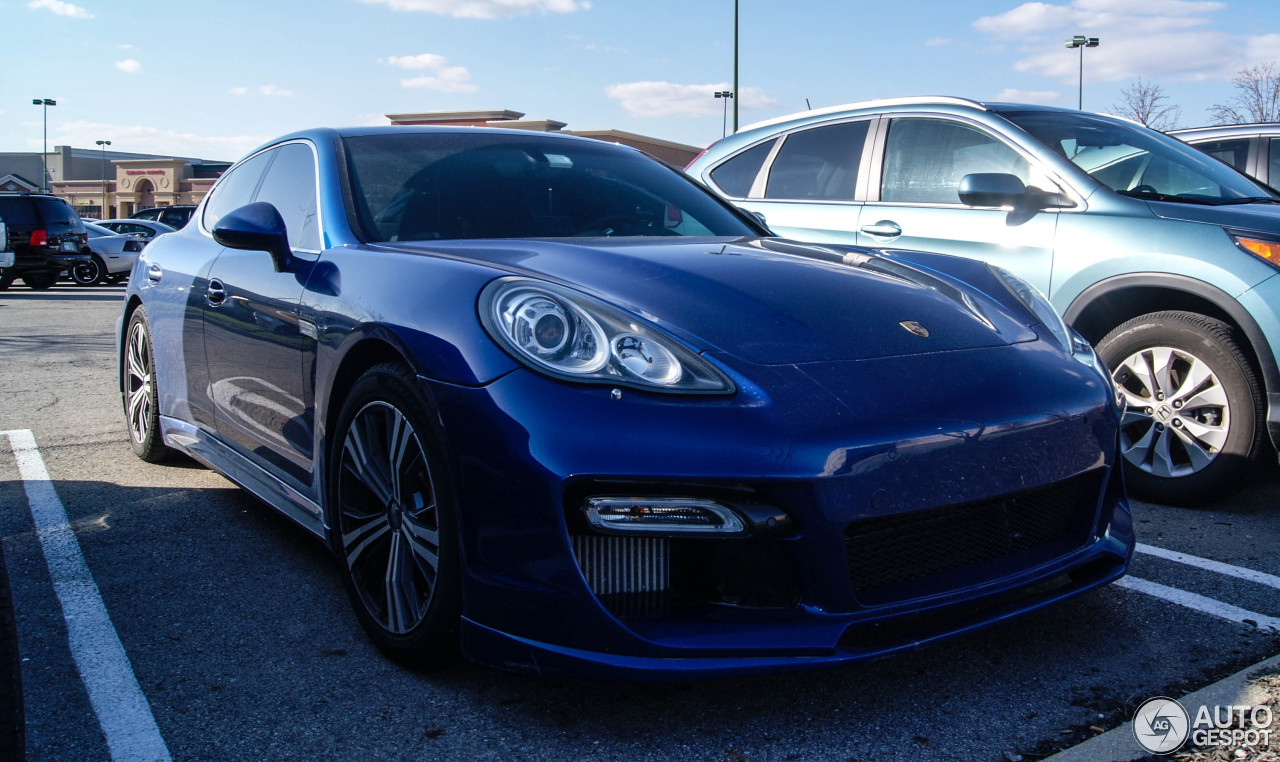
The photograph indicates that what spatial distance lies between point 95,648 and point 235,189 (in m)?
2.17

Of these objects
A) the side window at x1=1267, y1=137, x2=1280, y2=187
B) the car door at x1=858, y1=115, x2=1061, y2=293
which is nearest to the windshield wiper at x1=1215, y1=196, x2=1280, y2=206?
the car door at x1=858, y1=115, x2=1061, y2=293

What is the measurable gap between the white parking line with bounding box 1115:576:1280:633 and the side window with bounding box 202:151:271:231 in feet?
10.8

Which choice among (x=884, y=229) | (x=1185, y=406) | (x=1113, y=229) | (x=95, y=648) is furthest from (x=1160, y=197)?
(x=95, y=648)

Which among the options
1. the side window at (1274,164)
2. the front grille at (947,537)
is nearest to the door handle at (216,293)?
the front grille at (947,537)

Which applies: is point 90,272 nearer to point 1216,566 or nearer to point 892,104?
point 892,104

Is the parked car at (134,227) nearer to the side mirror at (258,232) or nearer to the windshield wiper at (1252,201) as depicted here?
the side mirror at (258,232)

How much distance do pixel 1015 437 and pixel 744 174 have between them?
13.0 feet

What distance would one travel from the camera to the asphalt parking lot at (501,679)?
2174mm

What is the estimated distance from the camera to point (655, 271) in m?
2.65

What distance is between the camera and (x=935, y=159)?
5.14 metres

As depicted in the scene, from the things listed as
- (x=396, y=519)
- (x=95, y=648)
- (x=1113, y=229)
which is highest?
(x=1113, y=229)

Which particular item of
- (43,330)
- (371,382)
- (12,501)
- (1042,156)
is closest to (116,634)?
(371,382)

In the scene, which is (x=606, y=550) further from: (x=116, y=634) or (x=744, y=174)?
(x=744, y=174)

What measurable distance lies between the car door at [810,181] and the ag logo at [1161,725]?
3.28 m
